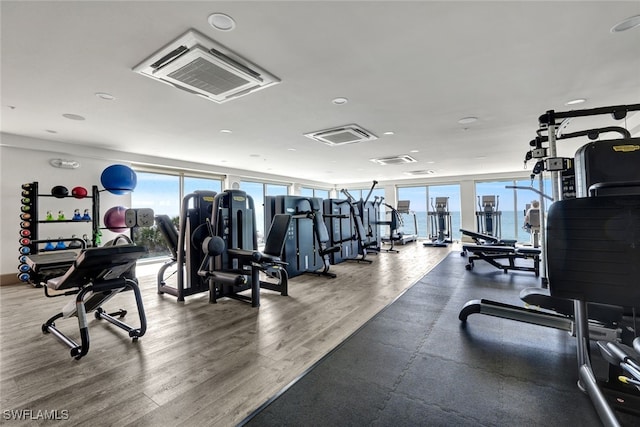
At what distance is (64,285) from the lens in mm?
2535

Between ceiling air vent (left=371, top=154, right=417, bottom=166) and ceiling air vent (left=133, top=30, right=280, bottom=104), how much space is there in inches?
198

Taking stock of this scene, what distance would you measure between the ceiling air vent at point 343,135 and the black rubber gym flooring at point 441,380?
308cm

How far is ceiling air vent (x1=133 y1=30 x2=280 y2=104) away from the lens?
2.33 m

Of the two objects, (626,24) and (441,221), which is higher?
(626,24)

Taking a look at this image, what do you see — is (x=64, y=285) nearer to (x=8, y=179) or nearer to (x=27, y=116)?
(x=27, y=116)

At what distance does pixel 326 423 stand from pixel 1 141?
677cm

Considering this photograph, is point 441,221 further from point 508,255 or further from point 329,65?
point 329,65

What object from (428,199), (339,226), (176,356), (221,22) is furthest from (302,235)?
(428,199)

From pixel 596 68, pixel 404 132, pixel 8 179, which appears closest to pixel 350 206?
pixel 404 132

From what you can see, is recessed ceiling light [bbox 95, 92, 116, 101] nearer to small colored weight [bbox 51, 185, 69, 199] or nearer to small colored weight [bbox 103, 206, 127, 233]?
small colored weight [bbox 103, 206, 127, 233]

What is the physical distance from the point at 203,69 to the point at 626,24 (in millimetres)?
3542

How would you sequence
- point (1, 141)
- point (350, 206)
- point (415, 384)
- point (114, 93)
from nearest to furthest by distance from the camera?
point (415, 384)
point (114, 93)
point (1, 141)
point (350, 206)

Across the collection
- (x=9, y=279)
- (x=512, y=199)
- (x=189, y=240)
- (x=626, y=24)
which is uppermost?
(x=626, y=24)

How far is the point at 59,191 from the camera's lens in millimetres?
5016
